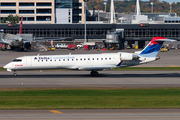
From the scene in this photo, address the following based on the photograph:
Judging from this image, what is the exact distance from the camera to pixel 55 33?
13962 cm

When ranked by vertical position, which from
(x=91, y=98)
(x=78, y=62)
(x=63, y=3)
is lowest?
(x=91, y=98)

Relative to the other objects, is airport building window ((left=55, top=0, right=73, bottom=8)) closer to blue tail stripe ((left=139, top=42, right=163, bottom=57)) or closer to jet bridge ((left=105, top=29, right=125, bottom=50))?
jet bridge ((left=105, top=29, right=125, bottom=50))

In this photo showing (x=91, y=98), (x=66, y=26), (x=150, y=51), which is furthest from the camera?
(x=66, y=26)

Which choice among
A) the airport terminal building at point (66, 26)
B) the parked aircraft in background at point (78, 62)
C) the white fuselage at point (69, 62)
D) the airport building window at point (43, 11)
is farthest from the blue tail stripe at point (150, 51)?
the airport building window at point (43, 11)

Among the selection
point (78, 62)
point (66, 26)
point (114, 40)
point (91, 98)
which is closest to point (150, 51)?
point (78, 62)

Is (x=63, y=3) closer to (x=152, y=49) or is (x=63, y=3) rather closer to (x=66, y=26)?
(x=66, y=26)

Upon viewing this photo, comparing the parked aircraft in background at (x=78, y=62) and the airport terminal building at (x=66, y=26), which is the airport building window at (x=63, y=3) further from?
the parked aircraft in background at (x=78, y=62)

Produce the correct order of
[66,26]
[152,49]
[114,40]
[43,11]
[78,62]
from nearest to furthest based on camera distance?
[78,62] → [152,49] → [114,40] → [66,26] → [43,11]

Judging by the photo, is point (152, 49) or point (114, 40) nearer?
point (152, 49)

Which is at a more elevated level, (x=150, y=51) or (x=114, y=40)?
(x=114, y=40)

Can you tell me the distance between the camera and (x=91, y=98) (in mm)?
25297

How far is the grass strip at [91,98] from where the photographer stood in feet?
73.7

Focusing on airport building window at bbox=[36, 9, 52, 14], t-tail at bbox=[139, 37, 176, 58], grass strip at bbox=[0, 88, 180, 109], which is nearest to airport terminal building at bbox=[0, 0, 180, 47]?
airport building window at bbox=[36, 9, 52, 14]

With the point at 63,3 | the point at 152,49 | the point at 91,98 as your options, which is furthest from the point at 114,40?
the point at 91,98
